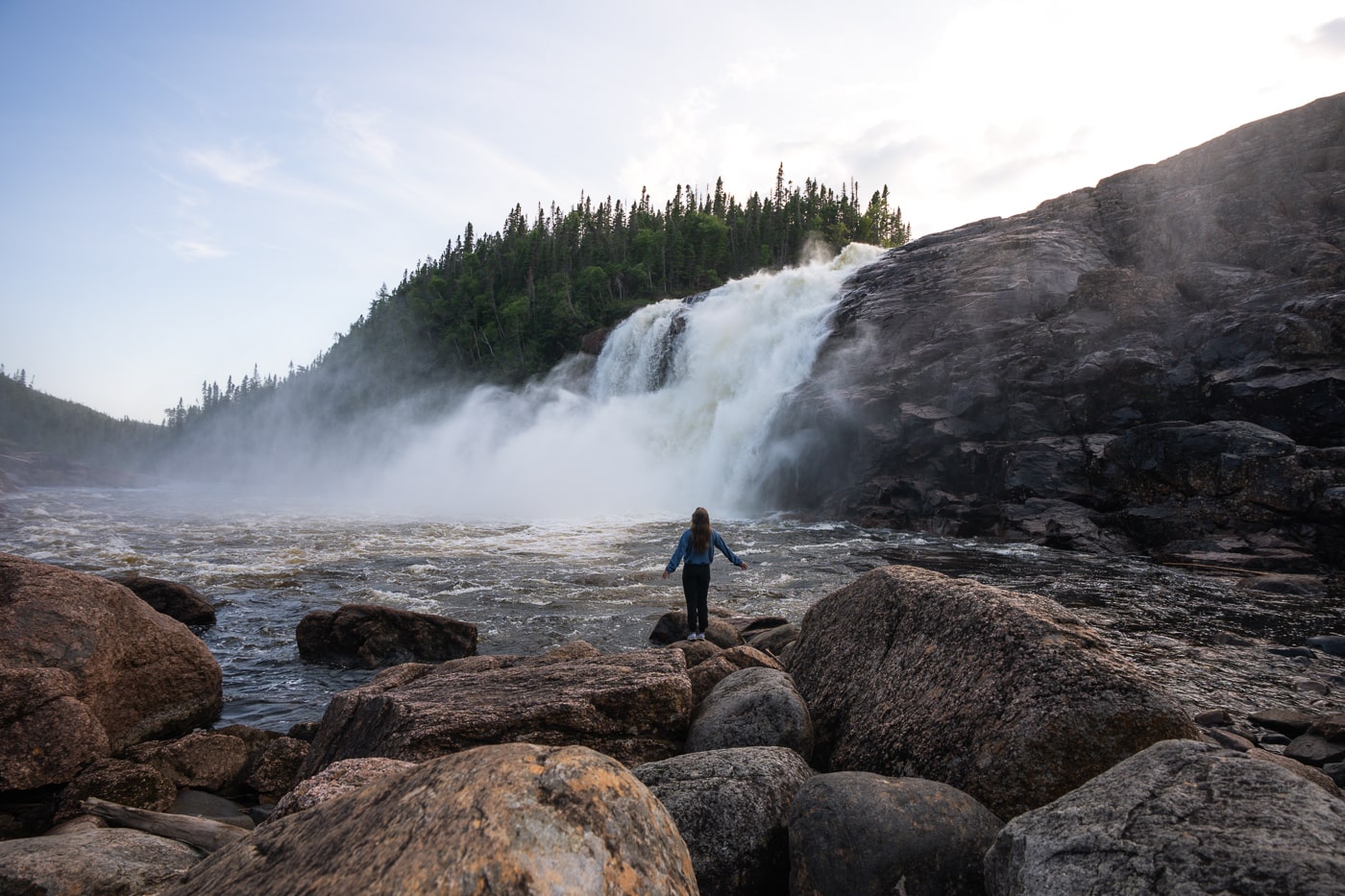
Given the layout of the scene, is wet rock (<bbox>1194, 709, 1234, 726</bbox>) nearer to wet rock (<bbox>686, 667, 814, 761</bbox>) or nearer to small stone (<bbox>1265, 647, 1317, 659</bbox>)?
small stone (<bbox>1265, 647, 1317, 659</bbox>)

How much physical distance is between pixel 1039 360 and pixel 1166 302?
4.46 metres

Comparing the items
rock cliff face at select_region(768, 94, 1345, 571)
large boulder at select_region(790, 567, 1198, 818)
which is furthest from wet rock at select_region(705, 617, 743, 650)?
rock cliff face at select_region(768, 94, 1345, 571)

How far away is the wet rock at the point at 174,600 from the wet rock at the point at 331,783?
34.2ft

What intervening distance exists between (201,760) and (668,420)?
34817mm

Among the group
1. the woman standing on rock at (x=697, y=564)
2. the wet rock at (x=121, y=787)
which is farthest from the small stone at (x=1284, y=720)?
the wet rock at (x=121, y=787)

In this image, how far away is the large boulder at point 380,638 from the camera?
34.3 feet

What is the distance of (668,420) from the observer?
4062 cm

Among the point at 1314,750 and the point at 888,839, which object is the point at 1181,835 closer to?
the point at 888,839

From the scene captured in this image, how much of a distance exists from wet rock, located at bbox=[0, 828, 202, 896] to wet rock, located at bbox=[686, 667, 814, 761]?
3.25m

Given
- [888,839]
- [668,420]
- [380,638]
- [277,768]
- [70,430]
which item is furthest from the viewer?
[70,430]

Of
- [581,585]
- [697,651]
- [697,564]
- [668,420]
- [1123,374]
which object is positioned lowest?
[581,585]

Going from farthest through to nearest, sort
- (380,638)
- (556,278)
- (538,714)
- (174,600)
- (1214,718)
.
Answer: (556,278), (174,600), (380,638), (1214,718), (538,714)

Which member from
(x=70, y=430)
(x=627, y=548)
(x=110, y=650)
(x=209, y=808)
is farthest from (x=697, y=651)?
(x=70, y=430)

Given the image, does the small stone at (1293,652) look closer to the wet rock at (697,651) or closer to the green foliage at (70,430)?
the wet rock at (697,651)
